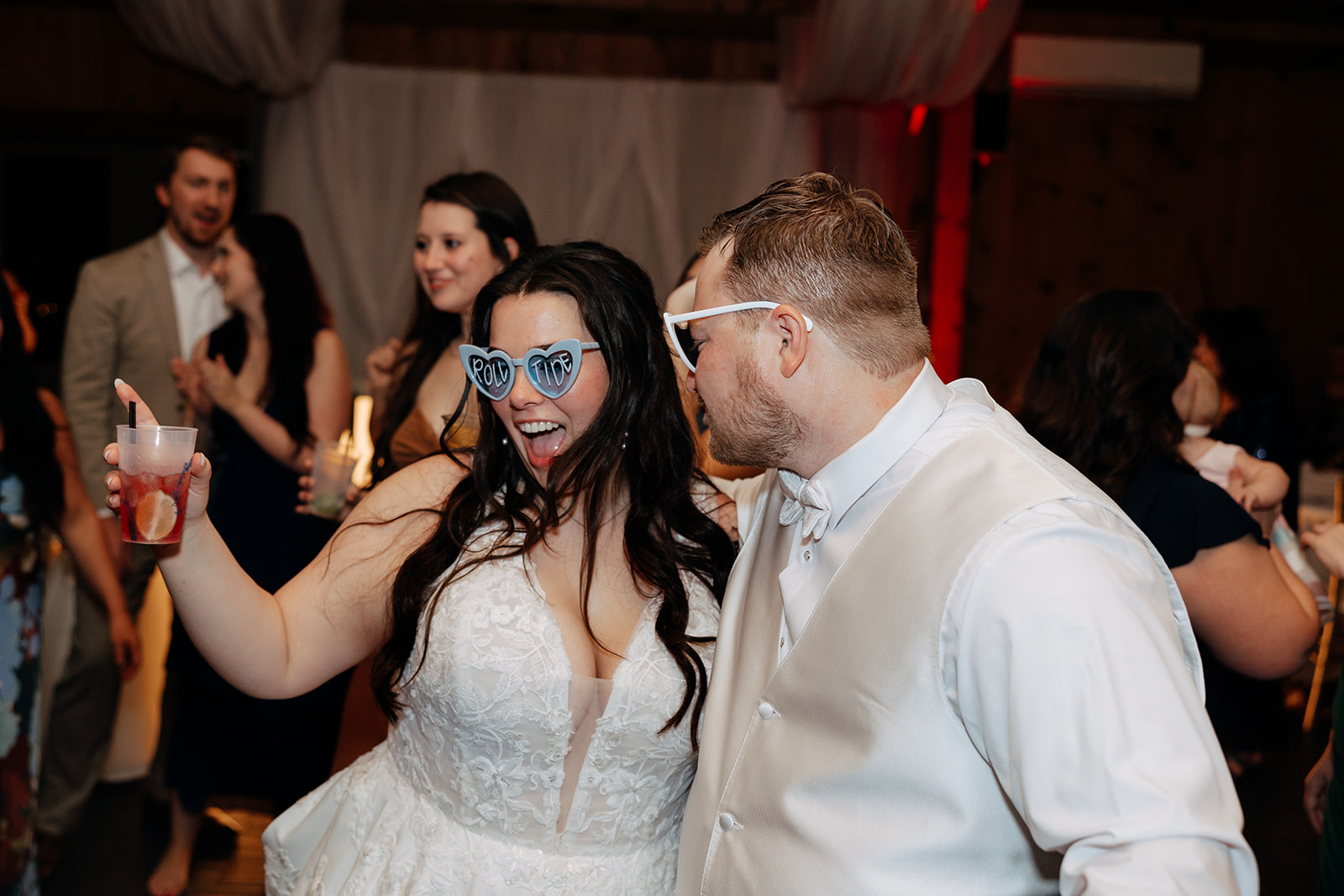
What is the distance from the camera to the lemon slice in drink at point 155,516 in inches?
48.4

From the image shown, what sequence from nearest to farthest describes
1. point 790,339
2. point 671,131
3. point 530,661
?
point 790,339 < point 530,661 < point 671,131

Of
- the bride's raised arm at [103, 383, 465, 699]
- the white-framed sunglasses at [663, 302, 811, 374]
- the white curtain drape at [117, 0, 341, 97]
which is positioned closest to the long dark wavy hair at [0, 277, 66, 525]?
the bride's raised arm at [103, 383, 465, 699]

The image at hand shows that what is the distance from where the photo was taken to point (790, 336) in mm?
1232

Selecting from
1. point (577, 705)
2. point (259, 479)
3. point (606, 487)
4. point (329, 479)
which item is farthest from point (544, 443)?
point (259, 479)

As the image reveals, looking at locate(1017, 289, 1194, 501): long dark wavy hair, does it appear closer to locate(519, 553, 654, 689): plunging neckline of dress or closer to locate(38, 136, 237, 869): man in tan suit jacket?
locate(519, 553, 654, 689): plunging neckline of dress

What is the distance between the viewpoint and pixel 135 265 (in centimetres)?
351

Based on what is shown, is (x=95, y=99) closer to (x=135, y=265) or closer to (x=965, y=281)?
(x=135, y=265)

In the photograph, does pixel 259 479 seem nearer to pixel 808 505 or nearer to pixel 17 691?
pixel 17 691

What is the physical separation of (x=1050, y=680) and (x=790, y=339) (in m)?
0.49

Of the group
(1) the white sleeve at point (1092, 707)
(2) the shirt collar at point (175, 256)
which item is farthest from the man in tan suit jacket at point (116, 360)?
(1) the white sleeve at point (1092, 707)

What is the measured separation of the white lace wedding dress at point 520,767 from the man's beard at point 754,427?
1.20ft

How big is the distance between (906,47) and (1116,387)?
2850 millimetres

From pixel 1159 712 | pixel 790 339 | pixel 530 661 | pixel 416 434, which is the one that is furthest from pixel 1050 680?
pixel 416 434

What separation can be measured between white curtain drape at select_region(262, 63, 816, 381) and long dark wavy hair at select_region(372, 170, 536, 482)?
241 cm
